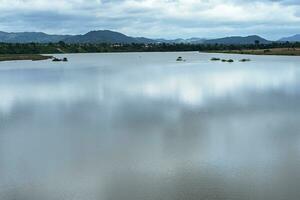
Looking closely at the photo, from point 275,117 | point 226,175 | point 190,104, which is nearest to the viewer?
point 226,175

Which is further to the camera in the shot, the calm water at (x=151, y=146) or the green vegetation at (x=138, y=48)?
the green vegetation at (x=138, y=48)

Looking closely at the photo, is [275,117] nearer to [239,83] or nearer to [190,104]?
[190,104]

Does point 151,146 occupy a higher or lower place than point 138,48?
higher

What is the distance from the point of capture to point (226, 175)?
45.4 feet

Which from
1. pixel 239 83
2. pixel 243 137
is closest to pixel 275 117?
pixel 243 137

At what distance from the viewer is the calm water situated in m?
12.8

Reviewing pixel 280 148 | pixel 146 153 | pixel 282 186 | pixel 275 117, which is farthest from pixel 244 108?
pixel 282 186

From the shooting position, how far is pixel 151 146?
17.8 metres

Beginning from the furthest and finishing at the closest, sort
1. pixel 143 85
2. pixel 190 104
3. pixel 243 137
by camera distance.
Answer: pixel 143 85 → pixel 190 104 → pixel 243 137

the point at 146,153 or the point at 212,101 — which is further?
the point at 212,101

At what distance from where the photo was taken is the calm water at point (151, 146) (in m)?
12.8

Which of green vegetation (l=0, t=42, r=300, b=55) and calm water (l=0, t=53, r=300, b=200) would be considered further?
green vegetation (l=0, t=42, r=300, b=55)

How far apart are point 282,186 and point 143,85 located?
29388 millimetres

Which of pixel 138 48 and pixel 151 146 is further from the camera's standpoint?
pixel 138 48
